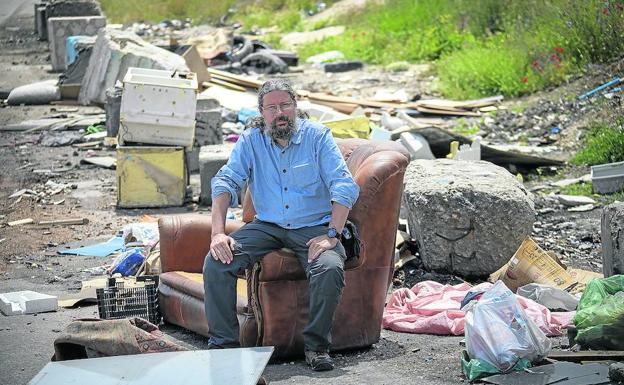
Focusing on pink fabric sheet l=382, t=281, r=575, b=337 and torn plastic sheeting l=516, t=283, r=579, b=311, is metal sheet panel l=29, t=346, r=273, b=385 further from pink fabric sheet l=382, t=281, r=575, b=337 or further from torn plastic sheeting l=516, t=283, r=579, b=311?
torn plastic sheeting l=516, t=283, r=579, b=311

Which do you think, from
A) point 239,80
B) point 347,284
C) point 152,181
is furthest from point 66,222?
point 239,80

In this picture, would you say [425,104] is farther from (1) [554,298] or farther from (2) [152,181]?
(1) [554,298]

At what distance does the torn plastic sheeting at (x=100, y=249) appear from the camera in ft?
34.4

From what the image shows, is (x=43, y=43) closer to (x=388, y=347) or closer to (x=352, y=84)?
(x=352, y=84)

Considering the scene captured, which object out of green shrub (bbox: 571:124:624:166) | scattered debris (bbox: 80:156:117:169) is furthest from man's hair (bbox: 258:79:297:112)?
scattered debris (bbox: 80:156:117:169)

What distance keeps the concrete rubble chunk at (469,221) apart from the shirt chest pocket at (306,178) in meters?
1.86

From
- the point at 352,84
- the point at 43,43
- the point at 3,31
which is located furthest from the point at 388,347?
the point at 3,31

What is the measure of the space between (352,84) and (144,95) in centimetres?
970

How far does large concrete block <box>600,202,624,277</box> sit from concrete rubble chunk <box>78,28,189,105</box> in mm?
9849

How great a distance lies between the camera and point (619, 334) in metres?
6.71

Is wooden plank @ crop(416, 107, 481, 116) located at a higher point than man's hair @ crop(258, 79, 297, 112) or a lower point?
lower

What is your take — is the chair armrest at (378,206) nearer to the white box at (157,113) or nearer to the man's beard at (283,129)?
the man's beard at (283,129)

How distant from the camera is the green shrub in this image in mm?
13008

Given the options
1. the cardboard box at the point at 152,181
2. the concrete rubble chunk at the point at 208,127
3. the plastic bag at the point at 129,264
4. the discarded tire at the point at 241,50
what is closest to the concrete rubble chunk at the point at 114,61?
the concrete rubble chunk at the point at 208,127
